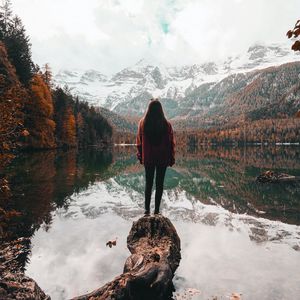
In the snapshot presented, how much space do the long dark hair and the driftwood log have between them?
2407mm

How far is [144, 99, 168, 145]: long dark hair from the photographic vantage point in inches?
399

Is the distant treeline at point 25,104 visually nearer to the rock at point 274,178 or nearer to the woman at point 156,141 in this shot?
the woman at point 156,141

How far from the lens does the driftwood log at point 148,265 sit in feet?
21.5

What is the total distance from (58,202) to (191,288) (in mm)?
11557

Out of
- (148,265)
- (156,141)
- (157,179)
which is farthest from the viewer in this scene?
(157,179)

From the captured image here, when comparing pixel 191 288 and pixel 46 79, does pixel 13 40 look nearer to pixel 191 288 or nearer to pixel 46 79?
pixel 46 79

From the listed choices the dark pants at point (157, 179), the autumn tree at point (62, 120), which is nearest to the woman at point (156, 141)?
the dark pants at point (157, 179)

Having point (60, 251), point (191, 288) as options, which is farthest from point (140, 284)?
point (60, 251)

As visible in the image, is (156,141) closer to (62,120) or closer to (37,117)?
(37,117)

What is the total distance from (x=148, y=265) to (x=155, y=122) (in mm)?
4285

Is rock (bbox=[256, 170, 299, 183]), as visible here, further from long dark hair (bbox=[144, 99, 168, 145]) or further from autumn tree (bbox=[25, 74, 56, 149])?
autumn tree (bbox=[25, 74, 56, 149])

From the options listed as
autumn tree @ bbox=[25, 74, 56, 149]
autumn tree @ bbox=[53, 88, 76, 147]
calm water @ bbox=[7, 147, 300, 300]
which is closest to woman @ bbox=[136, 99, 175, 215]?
calm water @ bbox=[7, 147, 300, 300]

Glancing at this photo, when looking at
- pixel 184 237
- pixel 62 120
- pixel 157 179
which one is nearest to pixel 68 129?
pixel 62 120

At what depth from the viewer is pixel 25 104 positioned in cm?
4922
